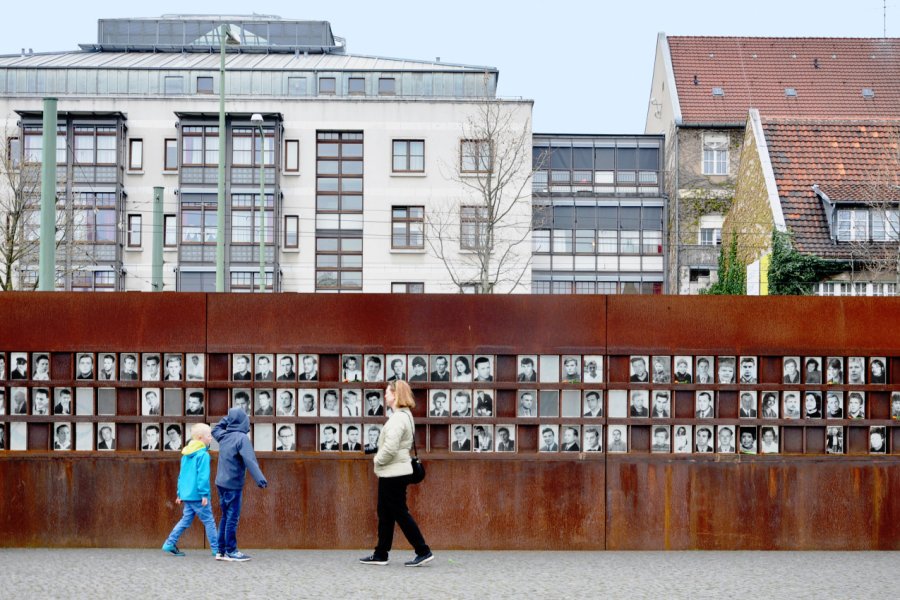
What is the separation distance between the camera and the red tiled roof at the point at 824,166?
3653cm

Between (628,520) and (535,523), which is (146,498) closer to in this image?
(535,523)

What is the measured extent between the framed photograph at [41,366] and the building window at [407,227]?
43623mm

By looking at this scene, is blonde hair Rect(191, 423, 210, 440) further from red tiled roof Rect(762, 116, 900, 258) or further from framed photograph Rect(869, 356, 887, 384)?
red tiled roof Rect(762, 116, 900, 258)

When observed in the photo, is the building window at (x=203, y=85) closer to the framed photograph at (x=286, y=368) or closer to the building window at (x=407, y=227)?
the building window at (x=407, y=227)

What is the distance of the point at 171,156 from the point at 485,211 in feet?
46.7

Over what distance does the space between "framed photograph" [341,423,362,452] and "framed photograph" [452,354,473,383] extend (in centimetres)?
110

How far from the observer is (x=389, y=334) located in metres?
12.6

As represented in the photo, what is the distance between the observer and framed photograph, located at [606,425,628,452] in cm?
1267

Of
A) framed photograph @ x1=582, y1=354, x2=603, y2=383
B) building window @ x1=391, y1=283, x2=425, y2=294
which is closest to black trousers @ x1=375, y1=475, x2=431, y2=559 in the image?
framed photograph @ x1=582, y1=354, x2=603, y2=383

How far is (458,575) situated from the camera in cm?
1084

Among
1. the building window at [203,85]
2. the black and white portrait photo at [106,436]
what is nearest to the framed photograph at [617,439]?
the black and white portrait photo at [106,436]

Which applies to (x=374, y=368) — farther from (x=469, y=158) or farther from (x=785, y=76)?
(x=785, y=76)

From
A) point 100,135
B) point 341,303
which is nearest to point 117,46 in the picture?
point 100,135

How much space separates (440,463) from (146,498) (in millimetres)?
2955
